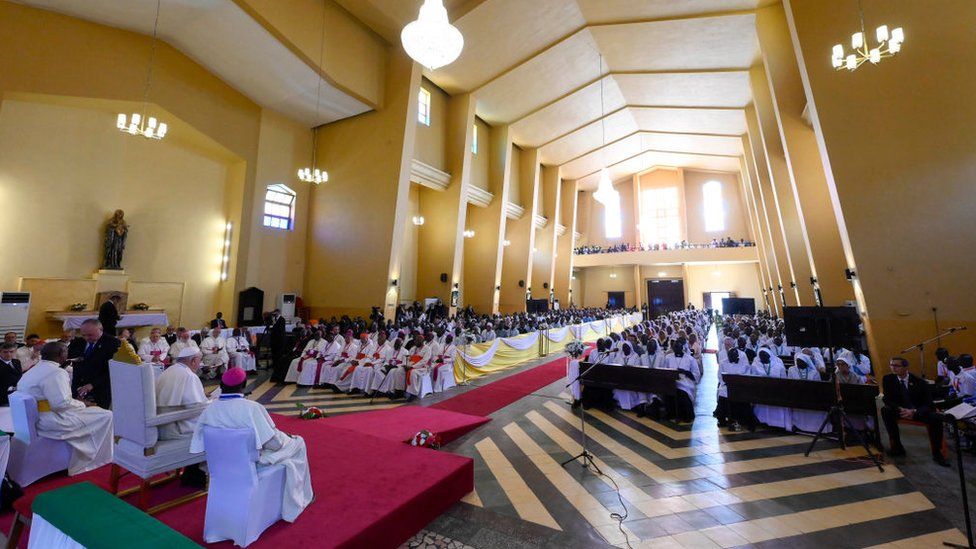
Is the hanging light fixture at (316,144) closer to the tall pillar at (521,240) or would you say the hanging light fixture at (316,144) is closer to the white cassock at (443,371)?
the white cassock at (443,371)

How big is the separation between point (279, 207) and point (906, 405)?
656 inches

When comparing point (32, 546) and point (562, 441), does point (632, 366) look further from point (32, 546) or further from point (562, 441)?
point (32, 546)

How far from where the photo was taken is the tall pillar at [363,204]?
1312cm

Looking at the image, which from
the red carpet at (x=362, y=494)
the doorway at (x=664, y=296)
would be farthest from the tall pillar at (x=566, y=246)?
the red carpet at (x=362, y=494)

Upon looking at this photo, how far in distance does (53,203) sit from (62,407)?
9846mm

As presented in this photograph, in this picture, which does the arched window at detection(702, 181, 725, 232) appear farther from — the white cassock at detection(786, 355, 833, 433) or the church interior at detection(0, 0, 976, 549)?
the white cassock at detection(786, 355, 833, 433)

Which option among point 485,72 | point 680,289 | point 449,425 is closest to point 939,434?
point 449,425

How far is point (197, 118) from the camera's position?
11.7 meters

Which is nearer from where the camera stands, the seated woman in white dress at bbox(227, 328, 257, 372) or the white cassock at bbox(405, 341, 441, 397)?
the white cassock at bbox(405, 341, 441, 397)

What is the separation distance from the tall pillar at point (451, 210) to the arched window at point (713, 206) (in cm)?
1871

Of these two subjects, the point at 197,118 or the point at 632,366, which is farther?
the point at 197,118

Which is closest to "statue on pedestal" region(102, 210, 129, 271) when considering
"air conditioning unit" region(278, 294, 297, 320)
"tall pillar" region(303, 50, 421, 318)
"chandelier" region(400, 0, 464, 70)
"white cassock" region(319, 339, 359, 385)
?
"air conditioning unit" region(278, 294, 297, 320)

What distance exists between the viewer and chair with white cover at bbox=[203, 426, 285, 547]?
244 cm

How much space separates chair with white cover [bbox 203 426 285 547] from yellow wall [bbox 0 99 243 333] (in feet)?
36.7
